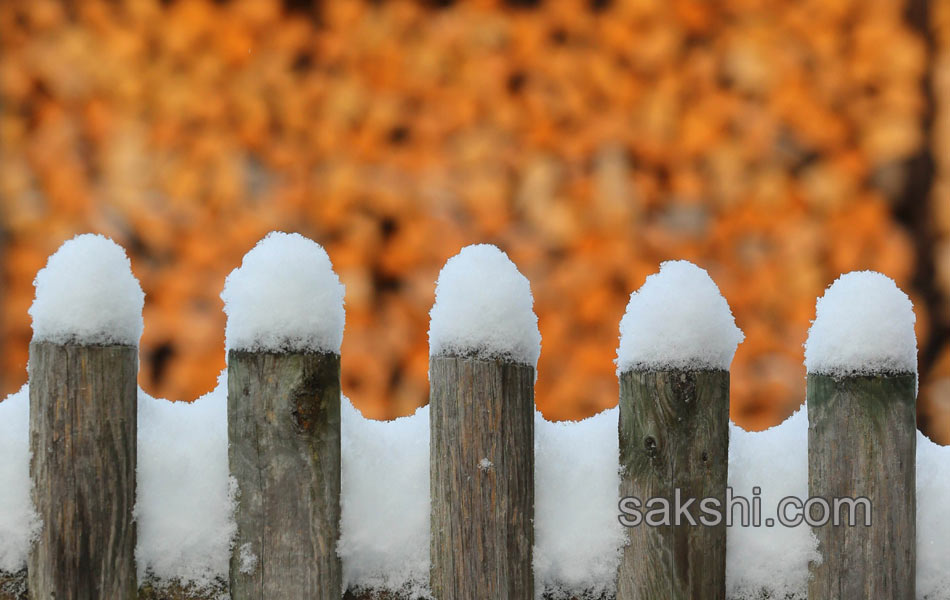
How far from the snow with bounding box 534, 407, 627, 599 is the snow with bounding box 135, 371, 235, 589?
370mm

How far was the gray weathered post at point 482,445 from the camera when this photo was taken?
1150 millimetres

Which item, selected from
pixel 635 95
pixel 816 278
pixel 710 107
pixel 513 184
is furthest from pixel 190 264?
pixel 816 278

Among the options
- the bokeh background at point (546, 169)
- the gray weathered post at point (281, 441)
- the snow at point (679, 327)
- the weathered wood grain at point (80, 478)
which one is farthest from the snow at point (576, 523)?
the bokeh background at point (546, 169)

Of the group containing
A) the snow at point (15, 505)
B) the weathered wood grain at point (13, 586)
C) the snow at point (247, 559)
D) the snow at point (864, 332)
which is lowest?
the weathered wood grain at point (13, 586)

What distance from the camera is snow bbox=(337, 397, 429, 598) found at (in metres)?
1.16

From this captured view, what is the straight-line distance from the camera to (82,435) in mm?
1138

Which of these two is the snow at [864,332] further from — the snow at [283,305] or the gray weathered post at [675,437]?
the snow at [283,305]

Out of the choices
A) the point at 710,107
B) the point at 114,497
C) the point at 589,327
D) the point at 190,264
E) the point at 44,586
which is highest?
the point at 710,107

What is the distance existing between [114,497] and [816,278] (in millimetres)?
1932

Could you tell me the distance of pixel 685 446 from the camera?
46.1 inches

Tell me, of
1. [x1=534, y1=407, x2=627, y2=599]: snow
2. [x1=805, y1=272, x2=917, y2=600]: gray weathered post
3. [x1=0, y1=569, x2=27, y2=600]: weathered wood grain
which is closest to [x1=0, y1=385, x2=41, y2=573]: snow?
[x1=0, y1=569, x2=27, y2=600]: weathered wood grain

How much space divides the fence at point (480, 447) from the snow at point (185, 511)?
0.05ft

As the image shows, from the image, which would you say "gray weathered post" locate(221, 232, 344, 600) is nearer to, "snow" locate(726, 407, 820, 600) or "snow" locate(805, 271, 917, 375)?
"snow" locate(726, 407, 820, 600)

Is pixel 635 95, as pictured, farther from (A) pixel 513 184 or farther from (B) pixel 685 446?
(B) pixel 685 446
